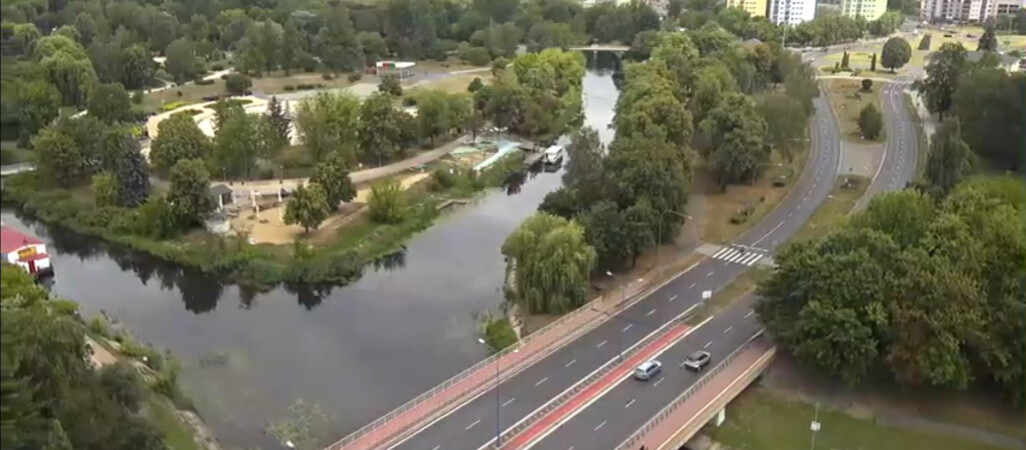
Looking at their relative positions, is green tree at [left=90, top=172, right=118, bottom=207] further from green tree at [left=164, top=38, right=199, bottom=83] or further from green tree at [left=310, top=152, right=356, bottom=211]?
green tree at [left=164, top=38, right=199, bottom=83]

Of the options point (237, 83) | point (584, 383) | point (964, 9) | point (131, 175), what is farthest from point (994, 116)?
point (964, 9)

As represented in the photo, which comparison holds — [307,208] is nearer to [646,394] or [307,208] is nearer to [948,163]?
[646,394]

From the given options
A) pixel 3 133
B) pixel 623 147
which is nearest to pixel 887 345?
pixel 623 147

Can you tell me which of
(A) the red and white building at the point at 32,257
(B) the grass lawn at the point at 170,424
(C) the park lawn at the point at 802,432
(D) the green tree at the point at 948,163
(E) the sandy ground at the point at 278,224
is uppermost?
(D) the green tree at the point at 948,163

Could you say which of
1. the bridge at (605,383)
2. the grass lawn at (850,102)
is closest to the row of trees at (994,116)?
the grass lawn at (850,102)

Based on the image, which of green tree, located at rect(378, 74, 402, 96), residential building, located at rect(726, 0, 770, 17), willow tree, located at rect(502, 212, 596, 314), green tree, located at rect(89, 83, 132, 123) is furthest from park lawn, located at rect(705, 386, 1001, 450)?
Result: residential building, located at rect(726, 0, 770, 17)

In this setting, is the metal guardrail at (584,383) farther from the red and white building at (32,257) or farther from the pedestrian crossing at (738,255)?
the red and white building at (32,257)

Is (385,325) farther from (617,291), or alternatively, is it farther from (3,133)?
(3,133)
